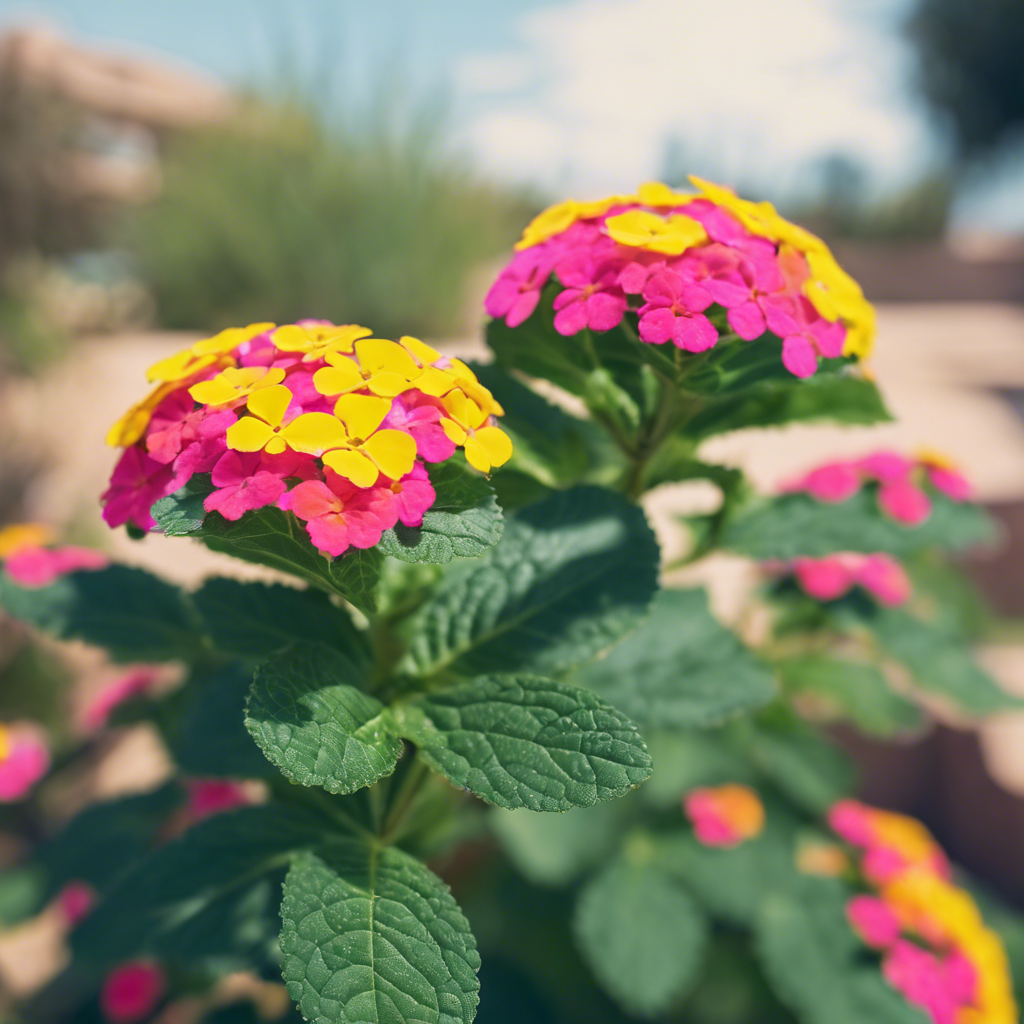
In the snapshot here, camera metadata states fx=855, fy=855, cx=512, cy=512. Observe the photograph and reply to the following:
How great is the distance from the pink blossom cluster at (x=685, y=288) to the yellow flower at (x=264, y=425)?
0.66 ft

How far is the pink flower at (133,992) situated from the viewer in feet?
4.09

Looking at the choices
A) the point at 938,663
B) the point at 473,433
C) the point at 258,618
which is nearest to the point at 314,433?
the point at 473,433

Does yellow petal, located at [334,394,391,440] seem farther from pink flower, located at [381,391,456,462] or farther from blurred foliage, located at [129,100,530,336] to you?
blurred foliage, located at [129,100,530,336]

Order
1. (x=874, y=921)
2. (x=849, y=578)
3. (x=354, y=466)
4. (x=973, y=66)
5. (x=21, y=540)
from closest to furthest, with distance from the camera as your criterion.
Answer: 1. (x=354, y=466)
2. (x=21, y=540)
3. (x=874, y=921)
4. (x=849, y=578)
5. (x=973, y=66)

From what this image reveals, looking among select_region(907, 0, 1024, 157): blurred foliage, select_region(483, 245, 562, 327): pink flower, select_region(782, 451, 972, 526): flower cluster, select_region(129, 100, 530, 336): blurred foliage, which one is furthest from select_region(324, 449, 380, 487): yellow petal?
select_region(907, 0, 1024, 157): blurred foliage

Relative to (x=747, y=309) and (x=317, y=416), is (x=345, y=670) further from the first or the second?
(x=747, y=309)

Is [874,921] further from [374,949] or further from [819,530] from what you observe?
[374,949]

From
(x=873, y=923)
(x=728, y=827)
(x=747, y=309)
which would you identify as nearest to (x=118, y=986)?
(x=728, y=827)

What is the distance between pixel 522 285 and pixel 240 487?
299 millimetres

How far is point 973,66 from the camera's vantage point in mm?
13039

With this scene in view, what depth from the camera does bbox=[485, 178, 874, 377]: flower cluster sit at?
1.93 feet

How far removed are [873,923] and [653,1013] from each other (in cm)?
32

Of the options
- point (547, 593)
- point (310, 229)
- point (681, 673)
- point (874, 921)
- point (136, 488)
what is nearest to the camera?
point (136, 488)

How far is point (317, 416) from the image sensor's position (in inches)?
19.6
